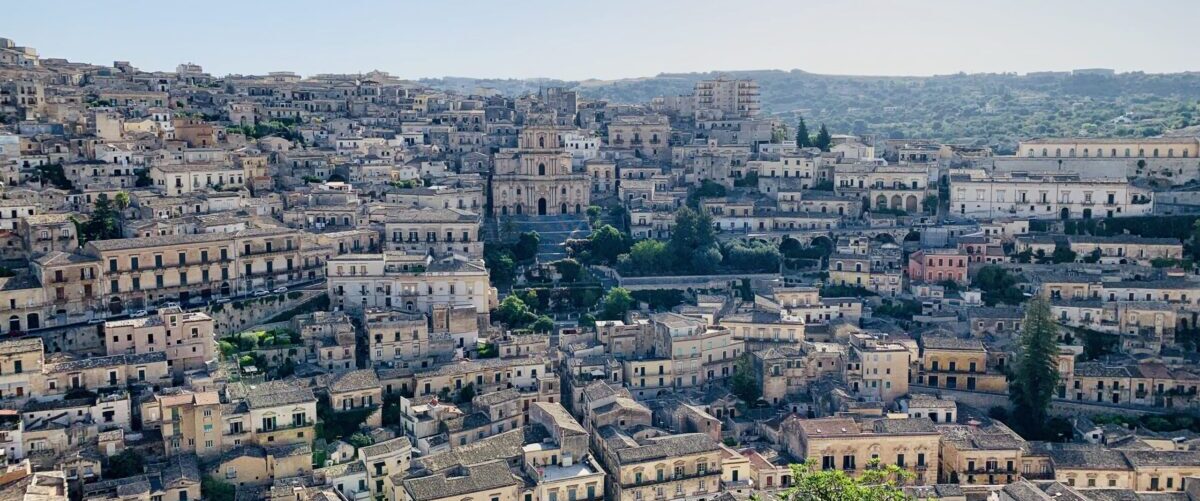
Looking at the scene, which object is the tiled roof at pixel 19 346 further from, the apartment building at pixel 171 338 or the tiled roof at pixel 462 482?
the tiled roof at pixel 462 482

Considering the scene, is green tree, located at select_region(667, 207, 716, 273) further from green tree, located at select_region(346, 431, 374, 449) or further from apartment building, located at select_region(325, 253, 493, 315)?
green tree, located at select_region(346, 431, 374, 449)

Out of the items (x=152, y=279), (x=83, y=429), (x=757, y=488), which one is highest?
(x=152, y=279)

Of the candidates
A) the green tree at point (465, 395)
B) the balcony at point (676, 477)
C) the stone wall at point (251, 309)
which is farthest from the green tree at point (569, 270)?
the balcony at point (676, 477)

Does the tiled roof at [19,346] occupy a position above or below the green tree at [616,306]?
above

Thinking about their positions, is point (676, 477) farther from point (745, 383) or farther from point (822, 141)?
point (822, 141)

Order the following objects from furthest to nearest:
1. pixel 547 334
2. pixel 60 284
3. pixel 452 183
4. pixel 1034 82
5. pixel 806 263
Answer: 1. pixel 1034 82
2. pixel 452 183
3. pixel 806 263
4. pixel 547 334
5. pixel 60 284

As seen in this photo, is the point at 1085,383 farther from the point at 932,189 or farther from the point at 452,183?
the point at 452,183

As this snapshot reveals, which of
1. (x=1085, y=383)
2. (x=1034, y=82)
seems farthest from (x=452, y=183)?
(x=1034, y=82)
